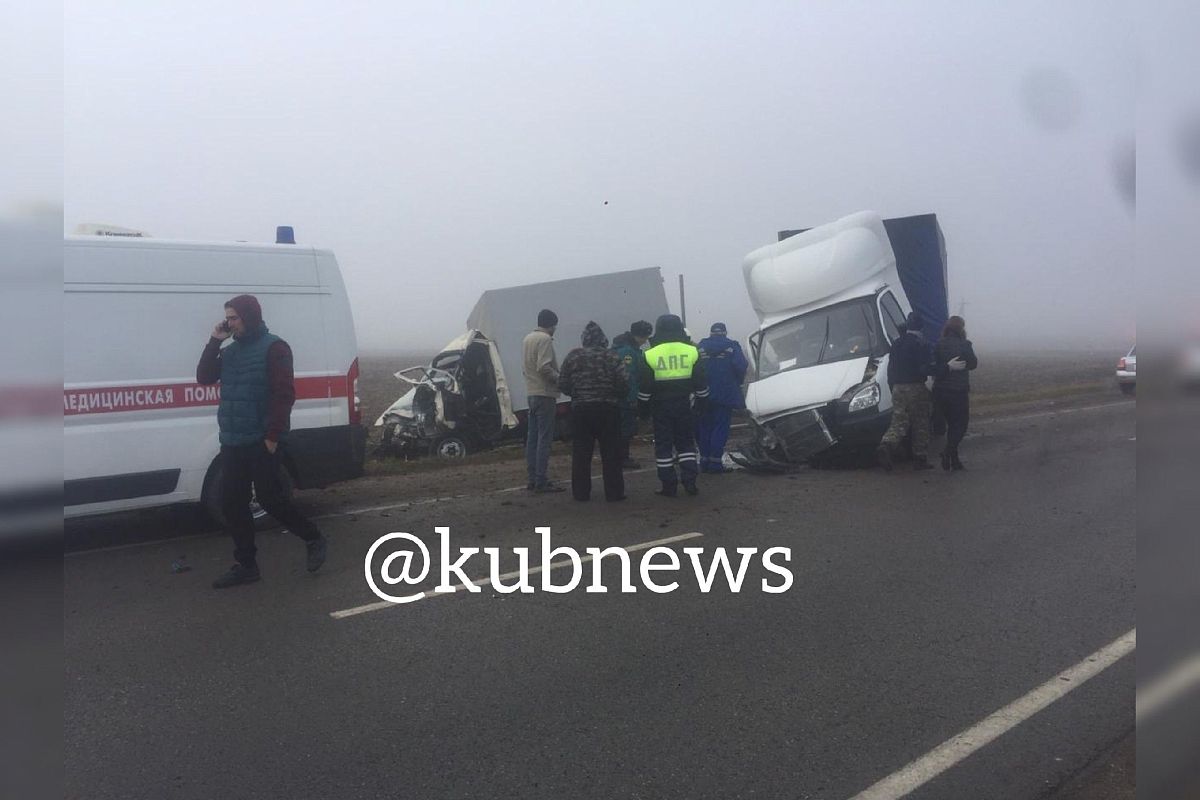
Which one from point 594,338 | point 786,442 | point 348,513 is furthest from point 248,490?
point 786,442

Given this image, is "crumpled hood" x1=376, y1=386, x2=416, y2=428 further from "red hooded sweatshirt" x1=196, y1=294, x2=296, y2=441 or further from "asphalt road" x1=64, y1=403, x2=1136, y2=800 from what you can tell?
"red hooded sweatshirt" x1=196, y1=294, x2=296, y2=441

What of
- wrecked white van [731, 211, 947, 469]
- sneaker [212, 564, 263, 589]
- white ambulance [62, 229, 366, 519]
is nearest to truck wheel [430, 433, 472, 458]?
wrecked white van [731, 211, 947, 469]

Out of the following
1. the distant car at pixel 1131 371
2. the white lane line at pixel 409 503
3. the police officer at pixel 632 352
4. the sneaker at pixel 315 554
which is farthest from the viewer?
the police officer at pixel 632 352

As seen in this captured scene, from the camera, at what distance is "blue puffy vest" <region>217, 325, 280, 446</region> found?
5.41 meters

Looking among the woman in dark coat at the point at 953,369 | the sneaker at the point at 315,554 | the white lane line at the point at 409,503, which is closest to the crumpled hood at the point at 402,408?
the white lane line at the point at 409,503

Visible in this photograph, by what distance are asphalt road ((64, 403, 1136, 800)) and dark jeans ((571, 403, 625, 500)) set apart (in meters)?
1.28

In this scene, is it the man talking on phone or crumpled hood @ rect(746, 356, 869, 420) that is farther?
crumpled hood @ rect(746, 356, 869, 420)

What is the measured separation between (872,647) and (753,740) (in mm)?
1231

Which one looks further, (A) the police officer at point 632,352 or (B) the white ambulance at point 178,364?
(A) the police officer at point 632,352

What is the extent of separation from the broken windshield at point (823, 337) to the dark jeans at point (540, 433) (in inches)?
120

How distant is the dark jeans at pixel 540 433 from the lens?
29.5ft

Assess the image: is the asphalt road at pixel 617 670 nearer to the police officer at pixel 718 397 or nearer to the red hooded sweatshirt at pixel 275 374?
the red hooded sweatshirt at pixel 275 374

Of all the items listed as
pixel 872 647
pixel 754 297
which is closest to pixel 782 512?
pixel 872 647

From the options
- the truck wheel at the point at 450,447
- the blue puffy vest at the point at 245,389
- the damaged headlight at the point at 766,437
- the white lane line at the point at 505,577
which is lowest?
the white lane line at the point at 505,577
